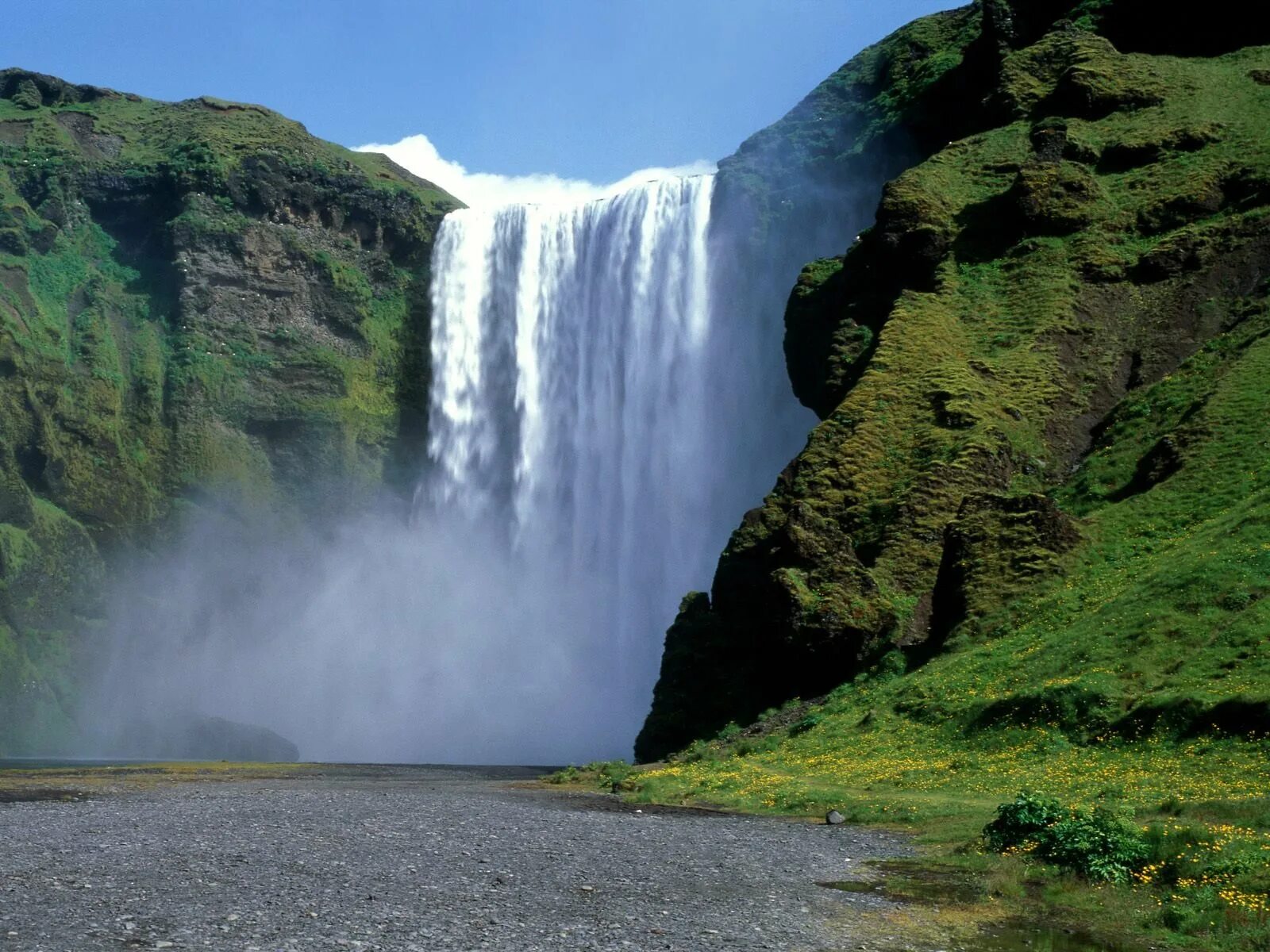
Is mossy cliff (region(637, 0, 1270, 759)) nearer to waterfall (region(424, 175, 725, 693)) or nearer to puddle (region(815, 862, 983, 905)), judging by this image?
puddle (region(815, 862, 983, 905))

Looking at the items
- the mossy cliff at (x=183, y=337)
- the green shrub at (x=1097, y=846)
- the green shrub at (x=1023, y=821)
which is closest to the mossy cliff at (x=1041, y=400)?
the green shrub at (x=1023, y=821)

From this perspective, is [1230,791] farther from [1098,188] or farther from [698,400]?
[698,400]

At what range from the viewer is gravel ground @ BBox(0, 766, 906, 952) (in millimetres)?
13086

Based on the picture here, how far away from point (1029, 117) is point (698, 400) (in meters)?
23.1

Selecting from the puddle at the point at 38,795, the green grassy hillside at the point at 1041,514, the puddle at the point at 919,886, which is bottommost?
the puddle at the point at 919,886

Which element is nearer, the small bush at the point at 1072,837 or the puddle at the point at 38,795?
the small bush at the point at 1072,837

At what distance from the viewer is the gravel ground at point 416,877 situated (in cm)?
1309

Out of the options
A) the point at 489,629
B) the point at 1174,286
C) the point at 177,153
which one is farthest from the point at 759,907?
the point at 177,153

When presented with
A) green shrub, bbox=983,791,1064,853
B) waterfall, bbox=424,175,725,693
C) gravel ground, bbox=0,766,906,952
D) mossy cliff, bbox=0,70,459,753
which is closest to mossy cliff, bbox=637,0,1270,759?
green shrub, bbox=983,791,1064,853

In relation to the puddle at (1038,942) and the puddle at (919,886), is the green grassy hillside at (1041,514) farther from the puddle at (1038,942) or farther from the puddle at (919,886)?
the puddle at (1038,942)

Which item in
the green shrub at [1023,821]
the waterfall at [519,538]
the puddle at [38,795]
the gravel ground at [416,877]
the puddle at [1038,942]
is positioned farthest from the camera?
the waterfall at [519,538]

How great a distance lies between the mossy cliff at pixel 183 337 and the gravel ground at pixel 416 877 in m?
64.9

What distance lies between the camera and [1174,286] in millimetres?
50688

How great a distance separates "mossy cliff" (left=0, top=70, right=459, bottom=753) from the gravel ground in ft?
213
